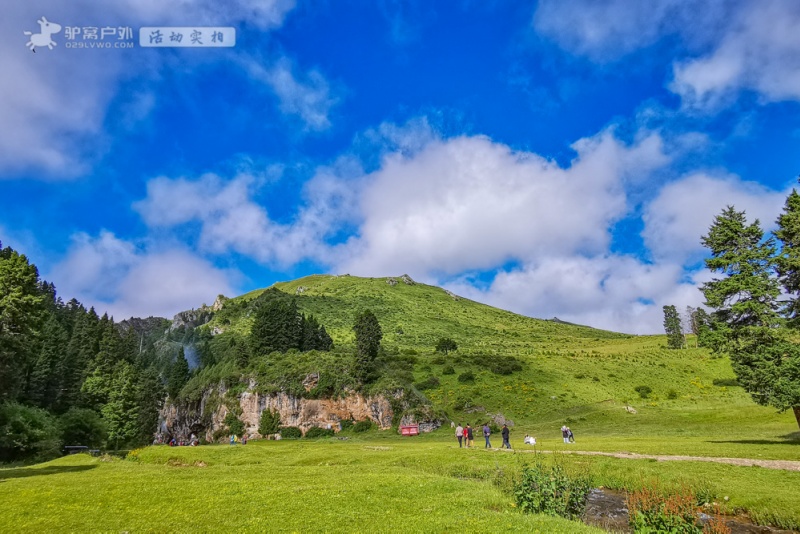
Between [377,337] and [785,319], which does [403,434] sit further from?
[785,319]

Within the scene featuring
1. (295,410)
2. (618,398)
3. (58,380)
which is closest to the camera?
(295,410)

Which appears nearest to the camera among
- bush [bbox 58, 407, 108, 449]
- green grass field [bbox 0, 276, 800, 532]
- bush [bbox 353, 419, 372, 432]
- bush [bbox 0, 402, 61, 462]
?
green grass field [bbox 0, 276, 800, 532]

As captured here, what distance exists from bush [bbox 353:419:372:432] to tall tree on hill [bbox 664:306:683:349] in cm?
11722

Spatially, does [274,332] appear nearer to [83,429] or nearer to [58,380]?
[83,429]

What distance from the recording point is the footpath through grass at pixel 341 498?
54.8 feet

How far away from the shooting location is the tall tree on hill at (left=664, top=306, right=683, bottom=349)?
486 feet

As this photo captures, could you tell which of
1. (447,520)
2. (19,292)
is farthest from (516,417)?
(19,292)

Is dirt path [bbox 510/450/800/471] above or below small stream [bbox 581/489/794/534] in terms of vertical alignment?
above

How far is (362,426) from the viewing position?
263ft

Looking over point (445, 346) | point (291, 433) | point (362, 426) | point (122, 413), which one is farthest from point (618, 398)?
point (122, 413)

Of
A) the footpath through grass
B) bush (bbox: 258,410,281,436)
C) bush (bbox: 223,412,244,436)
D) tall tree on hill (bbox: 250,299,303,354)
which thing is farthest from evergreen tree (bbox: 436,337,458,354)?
the footpath through grass

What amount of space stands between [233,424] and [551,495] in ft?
258

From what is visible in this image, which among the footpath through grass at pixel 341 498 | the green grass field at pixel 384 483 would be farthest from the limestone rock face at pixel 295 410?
the footpath through grass at pixel 341 498

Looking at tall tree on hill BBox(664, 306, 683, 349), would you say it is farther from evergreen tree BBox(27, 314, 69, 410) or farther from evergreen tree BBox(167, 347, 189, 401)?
evergreen tree BBox(27, 314, 69, 410)
